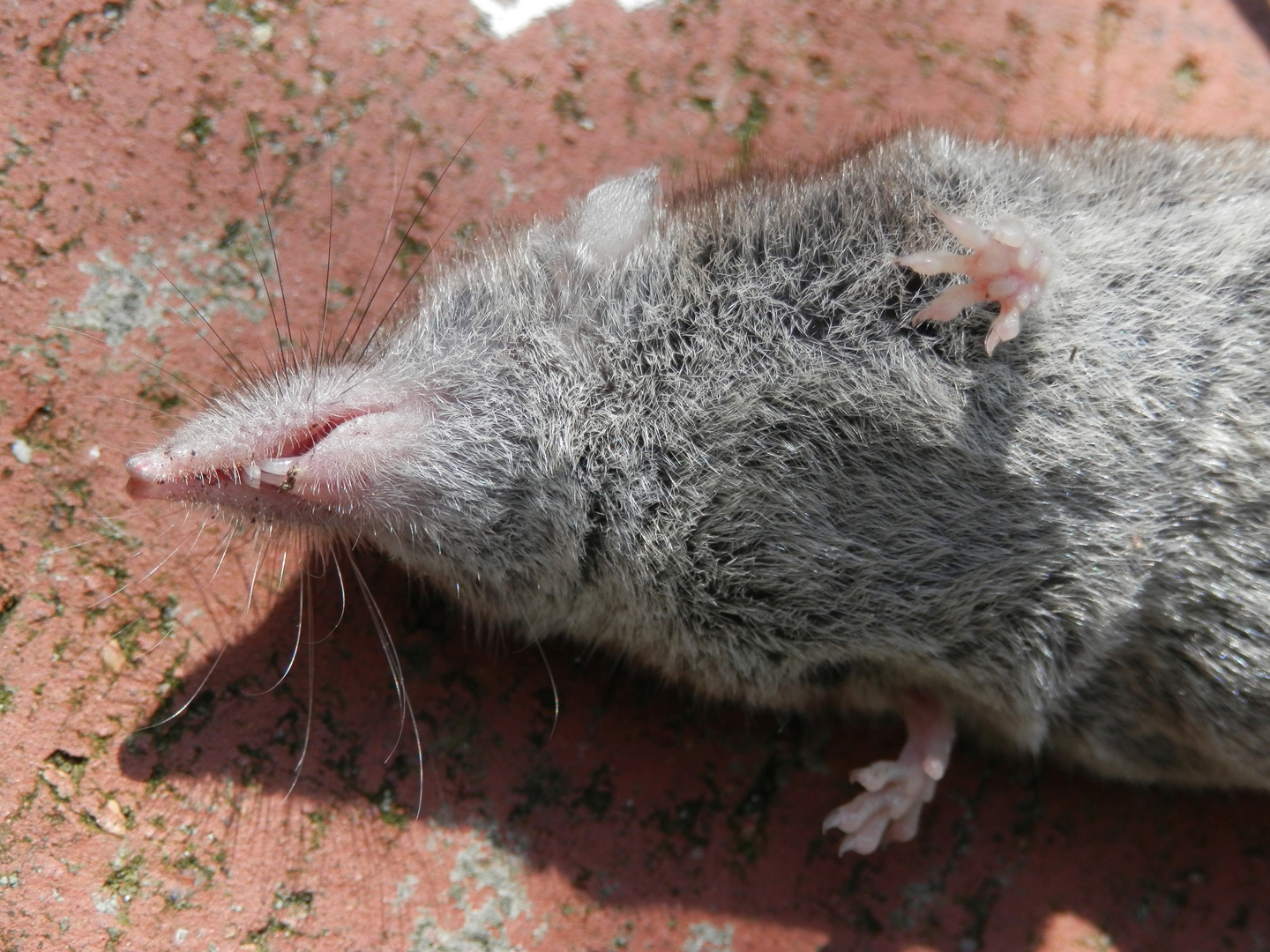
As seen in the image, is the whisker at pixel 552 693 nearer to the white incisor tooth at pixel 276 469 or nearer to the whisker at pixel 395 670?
the whisker at pixel 395 670

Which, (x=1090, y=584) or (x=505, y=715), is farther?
(x=505, y=715)

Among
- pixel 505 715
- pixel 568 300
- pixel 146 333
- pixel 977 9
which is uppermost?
pixel 977 9

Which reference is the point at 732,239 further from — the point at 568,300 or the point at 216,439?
the point at 216,439

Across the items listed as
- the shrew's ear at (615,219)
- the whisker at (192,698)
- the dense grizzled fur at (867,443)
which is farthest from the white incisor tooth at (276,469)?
the shrew's ear at (615,219)

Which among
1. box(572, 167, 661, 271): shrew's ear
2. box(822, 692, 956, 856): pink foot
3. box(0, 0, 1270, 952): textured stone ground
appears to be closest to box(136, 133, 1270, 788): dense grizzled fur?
box(572, 167, 661, 271): shrew's ear

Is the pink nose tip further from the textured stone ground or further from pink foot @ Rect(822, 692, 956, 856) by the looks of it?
pink foot @ Rect(822, 692, 956, 856)

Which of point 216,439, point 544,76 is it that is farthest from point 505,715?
point 544,76

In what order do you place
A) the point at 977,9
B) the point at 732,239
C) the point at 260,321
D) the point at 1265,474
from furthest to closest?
the point at 977,9 < the point at 260,321 < the point at 732,239 < the point at 1265,474
